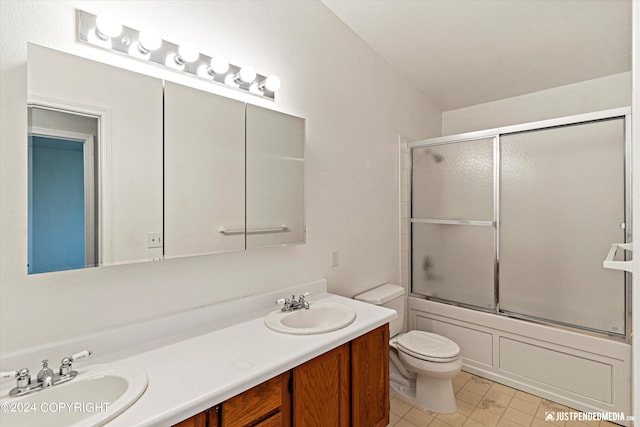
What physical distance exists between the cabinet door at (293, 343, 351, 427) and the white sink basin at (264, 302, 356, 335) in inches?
6.6

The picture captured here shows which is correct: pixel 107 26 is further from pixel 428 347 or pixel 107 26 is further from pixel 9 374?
pixel 428 347

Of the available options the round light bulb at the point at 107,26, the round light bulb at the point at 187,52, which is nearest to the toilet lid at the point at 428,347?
the round light bulb at the point at 187,52

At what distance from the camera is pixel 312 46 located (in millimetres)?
2043

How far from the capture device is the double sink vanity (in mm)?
929

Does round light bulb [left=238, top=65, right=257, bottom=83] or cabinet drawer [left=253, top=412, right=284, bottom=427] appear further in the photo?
round light bulb [left=238, top=65, right=257, bottom=83]

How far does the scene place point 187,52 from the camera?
1.38m

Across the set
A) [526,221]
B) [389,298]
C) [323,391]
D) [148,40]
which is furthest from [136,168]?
[526,221]

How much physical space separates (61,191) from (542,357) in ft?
9.71

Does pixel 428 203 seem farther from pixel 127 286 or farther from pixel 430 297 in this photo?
pixel 127 286

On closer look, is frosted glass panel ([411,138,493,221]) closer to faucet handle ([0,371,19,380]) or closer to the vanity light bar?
the vanity light bar

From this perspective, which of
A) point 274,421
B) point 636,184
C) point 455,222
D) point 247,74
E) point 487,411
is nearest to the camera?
point 636,184

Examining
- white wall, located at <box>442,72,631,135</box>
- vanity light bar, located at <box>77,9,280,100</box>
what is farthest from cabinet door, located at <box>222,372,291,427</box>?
white wall, located at <box>442,72,631,135</box>

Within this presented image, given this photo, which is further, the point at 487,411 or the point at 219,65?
the point at 487,411

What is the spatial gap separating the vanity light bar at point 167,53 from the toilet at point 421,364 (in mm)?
1568
